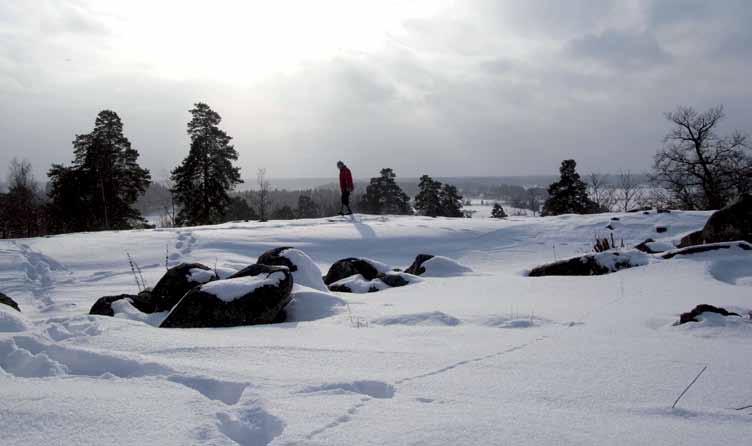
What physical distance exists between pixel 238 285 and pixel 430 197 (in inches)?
1796

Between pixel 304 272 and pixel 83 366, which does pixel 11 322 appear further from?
pixel 304 272

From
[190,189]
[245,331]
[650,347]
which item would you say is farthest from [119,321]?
[190,189]

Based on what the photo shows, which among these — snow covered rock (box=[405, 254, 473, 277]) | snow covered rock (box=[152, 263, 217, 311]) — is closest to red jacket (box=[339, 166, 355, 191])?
snow covered rock (box=[405, 254, 473, 277])

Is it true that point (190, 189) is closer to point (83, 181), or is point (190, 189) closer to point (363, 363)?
point (83, 181)

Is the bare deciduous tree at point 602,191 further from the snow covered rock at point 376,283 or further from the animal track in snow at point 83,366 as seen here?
the animal track in snow at point 83,366

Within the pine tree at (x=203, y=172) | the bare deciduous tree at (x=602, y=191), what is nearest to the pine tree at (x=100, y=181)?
the pine tree at (x=203, y=172)

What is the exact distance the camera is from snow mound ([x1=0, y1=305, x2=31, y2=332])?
3.19m

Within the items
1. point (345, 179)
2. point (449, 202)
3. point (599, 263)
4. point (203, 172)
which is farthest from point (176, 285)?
point (449, 202)

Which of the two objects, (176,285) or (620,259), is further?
(620,259)

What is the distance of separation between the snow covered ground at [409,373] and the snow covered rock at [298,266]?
779mm

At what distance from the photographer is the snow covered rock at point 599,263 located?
22.9ft

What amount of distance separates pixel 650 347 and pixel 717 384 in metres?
0.70

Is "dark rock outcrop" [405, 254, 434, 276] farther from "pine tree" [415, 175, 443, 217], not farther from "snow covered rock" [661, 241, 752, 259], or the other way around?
"pine tree" [415, 175, 443, 217]

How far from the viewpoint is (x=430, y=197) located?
49.5 m
